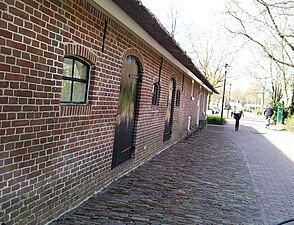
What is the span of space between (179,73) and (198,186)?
7.10 m

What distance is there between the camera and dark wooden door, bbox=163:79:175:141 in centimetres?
1149

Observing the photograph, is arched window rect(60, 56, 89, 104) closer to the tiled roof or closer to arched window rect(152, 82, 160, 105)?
the tiled roof

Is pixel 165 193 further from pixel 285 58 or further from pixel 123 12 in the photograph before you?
pixel 285 58

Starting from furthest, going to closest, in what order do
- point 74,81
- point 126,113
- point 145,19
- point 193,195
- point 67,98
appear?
point 126,113
point 193,195
point 145,19
point 74,81
point 67,98

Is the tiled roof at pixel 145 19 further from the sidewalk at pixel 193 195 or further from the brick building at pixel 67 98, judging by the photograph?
the sidewalk at pixel 193 195

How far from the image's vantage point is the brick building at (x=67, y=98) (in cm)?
321

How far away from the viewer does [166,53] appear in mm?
9406

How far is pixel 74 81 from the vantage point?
4652mm

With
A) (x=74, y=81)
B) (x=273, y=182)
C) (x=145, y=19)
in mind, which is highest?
(x=145, y=19)

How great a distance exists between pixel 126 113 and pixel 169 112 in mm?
5166

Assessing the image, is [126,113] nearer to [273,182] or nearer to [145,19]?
[145,19]

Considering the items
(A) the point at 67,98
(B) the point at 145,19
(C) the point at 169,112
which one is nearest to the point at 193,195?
(A) the point at 67,98


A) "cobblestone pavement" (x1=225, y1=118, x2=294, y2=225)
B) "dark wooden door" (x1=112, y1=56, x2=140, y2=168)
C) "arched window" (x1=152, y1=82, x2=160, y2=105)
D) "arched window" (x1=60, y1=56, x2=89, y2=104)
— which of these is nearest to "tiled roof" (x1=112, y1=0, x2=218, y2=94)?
"dark wooden door" (x1=112, y1=56, x2=140, y2=168)

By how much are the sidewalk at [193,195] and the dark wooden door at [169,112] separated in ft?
6.27
